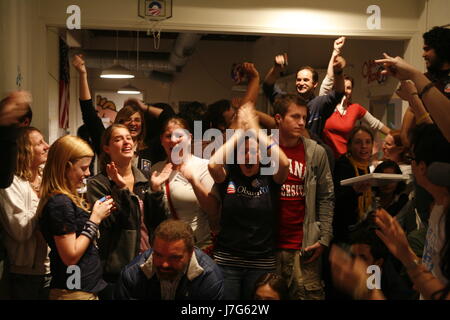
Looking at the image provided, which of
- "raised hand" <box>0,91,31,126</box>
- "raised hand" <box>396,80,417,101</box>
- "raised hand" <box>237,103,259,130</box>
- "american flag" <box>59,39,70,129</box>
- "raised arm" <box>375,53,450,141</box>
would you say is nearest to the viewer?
"raised arm" <box>375,53,450,141</box>

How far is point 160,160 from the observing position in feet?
8.52

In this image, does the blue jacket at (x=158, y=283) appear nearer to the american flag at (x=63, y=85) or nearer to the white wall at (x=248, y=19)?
the white wall at (x=248, y=19)

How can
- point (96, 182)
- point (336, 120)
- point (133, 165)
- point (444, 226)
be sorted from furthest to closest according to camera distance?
1. point (336, 120)
2. point (133, 165)
3. point (96, 182)
4. point (444, 226)

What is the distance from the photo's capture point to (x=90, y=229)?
6.35 feet

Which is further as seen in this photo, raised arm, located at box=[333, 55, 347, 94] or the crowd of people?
raised arm, located at box=[333, 55, 347, 94]

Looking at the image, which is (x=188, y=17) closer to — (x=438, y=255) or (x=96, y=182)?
(x=96, y=182)

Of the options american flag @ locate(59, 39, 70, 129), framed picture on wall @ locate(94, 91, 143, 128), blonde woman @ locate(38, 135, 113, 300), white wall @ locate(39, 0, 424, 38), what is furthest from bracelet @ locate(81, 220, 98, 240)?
framed picture on wall @ locate(94, 91, 143, 128)

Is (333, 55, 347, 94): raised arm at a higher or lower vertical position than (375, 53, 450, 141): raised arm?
higher

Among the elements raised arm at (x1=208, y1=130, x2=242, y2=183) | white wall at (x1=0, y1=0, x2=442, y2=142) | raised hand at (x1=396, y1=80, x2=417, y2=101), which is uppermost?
white wall at (x1=0, y1=0, x2=442, y2=142)

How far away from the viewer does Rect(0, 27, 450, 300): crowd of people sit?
6.24 feet

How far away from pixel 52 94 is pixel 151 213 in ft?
8.52

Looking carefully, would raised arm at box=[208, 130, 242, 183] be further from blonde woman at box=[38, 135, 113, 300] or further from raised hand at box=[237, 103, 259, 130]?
blonde woman at box=[38, 135, 113, 300]

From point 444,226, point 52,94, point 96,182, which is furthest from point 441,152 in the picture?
point 52,94

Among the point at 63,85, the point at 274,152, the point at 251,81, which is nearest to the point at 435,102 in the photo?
the point at 274,152
